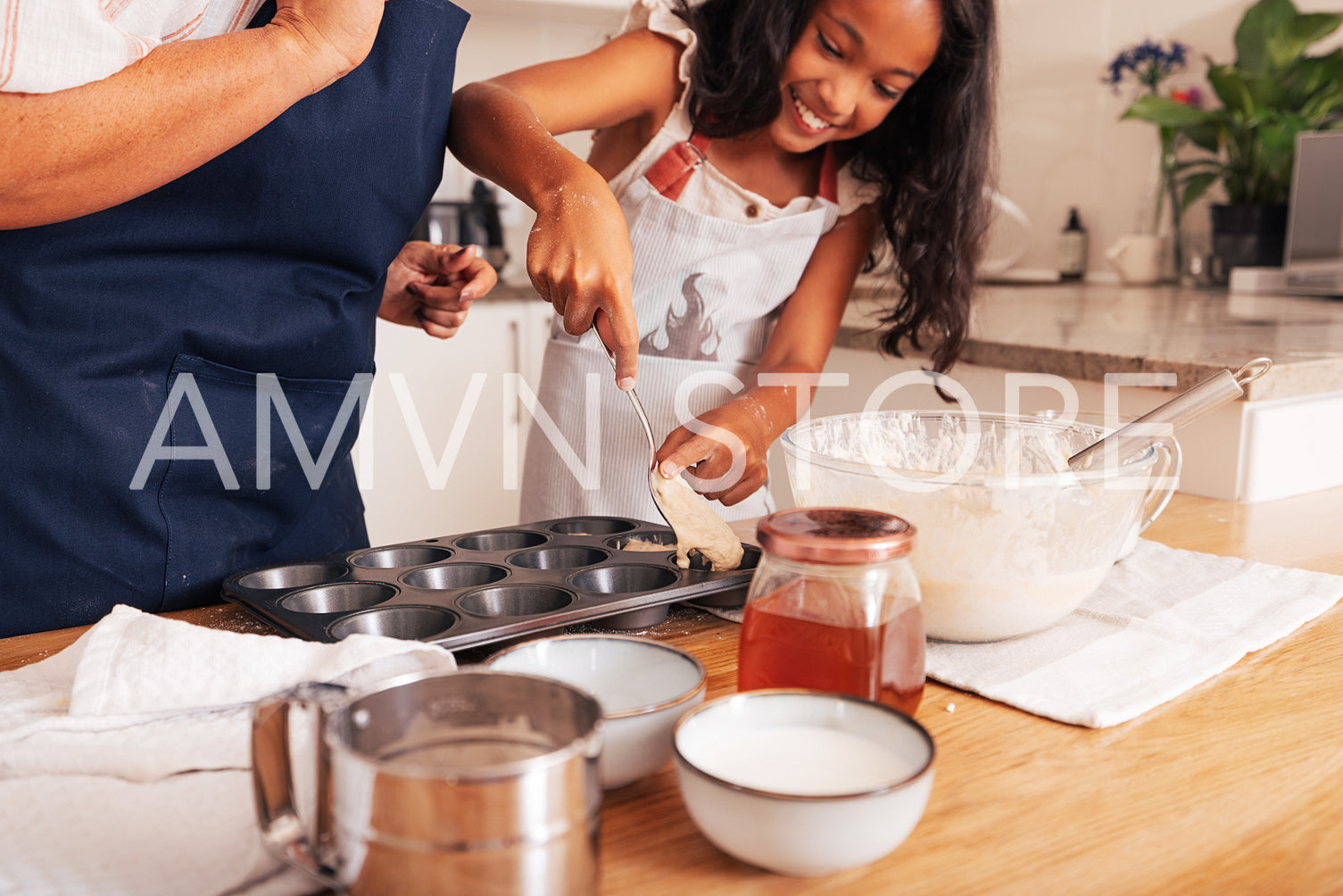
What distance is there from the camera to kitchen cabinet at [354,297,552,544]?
2.50m

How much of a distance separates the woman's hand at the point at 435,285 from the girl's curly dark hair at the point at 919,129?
15.6 inches

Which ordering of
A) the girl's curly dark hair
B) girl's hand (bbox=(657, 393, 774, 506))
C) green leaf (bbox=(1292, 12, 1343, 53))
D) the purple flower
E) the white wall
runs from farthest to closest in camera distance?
1. the white wall
2. the purple flower
3. green leaf (bbox=(1292, 12, 1343, 53))
4. the girl's curly dark hair
5. girl's hand (bbox=(657, 393, 774, 506))

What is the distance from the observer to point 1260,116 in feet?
7.89

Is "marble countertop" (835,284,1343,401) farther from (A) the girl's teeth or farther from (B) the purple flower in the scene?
(B) the purple flower

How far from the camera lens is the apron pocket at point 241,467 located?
915 mm

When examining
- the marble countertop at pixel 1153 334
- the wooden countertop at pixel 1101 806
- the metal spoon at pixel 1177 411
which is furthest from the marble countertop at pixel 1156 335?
the wooden countertop at pixel 1101 806

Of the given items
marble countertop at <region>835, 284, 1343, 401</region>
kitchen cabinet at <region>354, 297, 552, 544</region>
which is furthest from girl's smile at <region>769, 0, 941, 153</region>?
kitchen cabinet at <region>354, 297, 552, 544</region>

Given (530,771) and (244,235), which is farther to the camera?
(244,235)

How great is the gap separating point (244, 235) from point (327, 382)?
0.18 metres

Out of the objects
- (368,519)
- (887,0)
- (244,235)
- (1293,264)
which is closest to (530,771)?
(244,235)

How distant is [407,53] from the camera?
A: 0.99 m

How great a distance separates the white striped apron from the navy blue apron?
0.44 meters

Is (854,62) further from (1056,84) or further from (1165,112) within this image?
(1056,84)

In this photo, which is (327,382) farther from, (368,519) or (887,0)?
(368,519)
